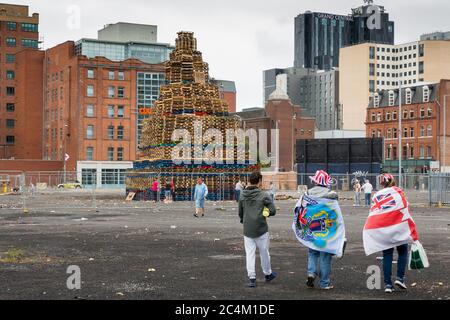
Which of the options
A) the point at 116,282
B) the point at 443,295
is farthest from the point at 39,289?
the point at 443,295

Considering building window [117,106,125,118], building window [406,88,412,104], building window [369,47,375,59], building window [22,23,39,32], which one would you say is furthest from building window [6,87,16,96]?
building window [369,47,375,59]

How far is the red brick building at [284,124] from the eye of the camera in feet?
436

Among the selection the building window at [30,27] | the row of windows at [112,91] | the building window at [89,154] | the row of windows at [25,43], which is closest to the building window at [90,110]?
the row of windows at [112,91]

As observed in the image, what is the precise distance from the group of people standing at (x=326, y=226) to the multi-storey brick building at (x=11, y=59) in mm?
105972

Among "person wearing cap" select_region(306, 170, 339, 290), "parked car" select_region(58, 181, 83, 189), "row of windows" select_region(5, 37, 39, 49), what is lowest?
"parked car" select_region(58, 181, 83, 189)

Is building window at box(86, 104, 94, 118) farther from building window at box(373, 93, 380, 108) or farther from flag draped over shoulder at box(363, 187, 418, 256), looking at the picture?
flag draped over shoulder at box(363, 187, 418, 256)

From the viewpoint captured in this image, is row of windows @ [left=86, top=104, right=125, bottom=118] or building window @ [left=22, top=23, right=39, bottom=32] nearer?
row of windows @ [left=86, top=104, right=125, bottom=118]

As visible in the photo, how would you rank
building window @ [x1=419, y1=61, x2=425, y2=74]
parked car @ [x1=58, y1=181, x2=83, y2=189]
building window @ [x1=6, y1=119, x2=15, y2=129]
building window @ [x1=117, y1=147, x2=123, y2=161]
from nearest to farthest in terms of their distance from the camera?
parked car @ [x1=58, y1=181, x2=83, y2=189] < building window @ [x1=117, y1=147, x2=123, y2=161] < building window @ [x1=6, y1=119, x2=15, y2=129] < building window @ [x1=419, y1=61, x2=425, y2=74]

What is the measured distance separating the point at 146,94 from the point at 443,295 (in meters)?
93.0

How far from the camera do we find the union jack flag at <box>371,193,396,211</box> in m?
11.9
